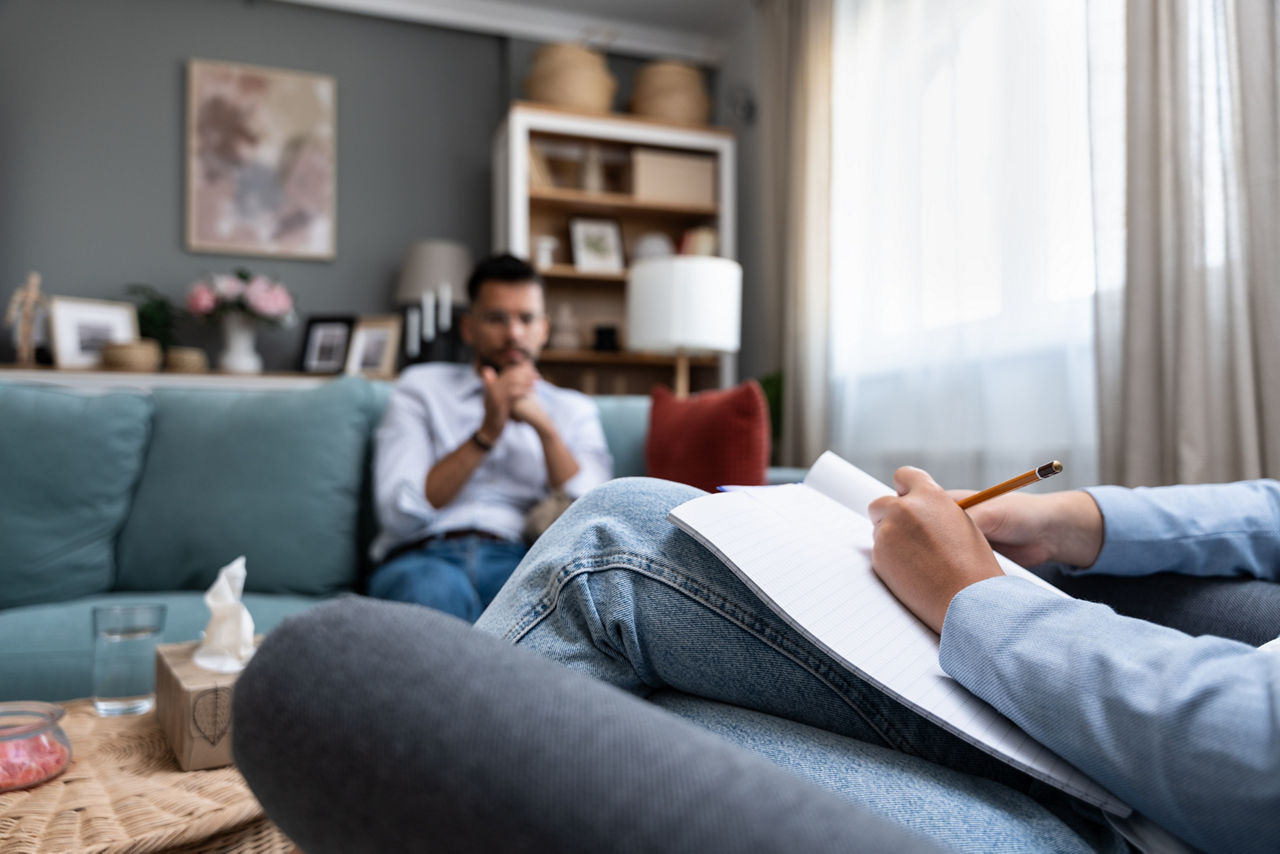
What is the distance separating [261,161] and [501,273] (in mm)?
2049

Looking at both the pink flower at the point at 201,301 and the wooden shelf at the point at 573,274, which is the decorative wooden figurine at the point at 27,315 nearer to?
the pink flower at the point at 201,301

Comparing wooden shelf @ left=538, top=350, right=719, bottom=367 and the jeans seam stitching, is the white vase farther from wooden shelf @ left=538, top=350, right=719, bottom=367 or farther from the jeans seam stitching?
the jeans seam stitching

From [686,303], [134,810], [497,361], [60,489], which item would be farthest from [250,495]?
[686,303]

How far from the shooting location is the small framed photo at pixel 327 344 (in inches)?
139

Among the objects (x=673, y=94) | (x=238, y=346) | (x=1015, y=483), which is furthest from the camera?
(x=673, y=94)

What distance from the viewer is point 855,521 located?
72 cm

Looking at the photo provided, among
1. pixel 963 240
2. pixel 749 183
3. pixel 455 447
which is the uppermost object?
pixel 749 183

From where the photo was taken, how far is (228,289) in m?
3.27

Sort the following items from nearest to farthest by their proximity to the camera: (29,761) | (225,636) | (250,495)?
(29,761)
(225,636)
(250,495)

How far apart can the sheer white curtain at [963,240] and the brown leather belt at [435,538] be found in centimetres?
132

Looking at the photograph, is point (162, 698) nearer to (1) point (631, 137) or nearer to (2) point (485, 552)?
(2) point (485, 552)

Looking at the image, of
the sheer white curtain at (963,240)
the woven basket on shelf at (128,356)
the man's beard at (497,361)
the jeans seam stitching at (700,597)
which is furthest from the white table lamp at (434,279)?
the jeans seam stitching at (700,597)

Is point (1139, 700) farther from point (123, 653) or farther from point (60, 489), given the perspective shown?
point (60, 489)

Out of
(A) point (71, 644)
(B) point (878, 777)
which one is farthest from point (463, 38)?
(B) point (878, 777)
